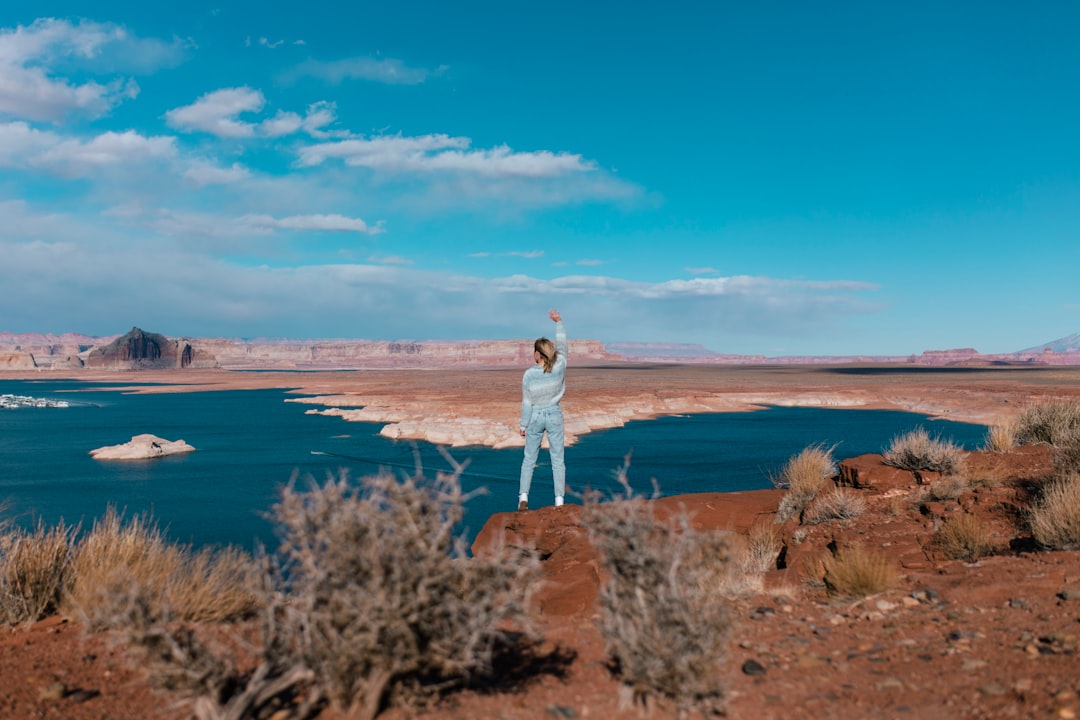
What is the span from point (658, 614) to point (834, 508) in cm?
682

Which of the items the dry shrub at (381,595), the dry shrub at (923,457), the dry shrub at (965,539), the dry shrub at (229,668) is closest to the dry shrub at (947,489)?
the dry shrub at (923,457)

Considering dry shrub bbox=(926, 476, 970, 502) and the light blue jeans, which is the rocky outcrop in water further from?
dry shrub bbox=(926, 476, 970, 502)

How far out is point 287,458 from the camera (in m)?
35.1

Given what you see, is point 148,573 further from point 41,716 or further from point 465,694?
point 465,694

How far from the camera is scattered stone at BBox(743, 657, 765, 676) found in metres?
4.24

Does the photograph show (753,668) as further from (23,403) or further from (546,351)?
(23,403)

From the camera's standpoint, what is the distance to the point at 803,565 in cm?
765

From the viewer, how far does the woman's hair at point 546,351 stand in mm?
8109

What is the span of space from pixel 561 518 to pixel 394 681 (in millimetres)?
5305

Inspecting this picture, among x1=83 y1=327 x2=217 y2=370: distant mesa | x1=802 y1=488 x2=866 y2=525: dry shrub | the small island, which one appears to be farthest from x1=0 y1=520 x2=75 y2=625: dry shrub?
x1=83 y1=327 x2=217 y2=370: distant mesa

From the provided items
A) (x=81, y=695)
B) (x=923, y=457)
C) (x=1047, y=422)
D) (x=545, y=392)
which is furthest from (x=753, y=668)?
(x=1047, y=422)

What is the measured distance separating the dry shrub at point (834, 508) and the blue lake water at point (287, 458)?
6.20m

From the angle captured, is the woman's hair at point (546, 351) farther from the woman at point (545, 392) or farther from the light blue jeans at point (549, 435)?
the light blue jeans at point (549, 435)

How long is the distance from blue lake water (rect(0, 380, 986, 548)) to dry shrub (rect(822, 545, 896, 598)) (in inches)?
357
